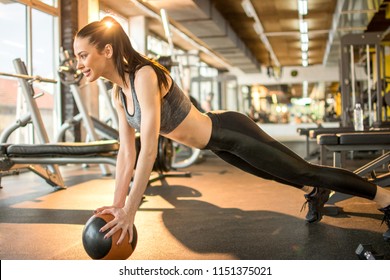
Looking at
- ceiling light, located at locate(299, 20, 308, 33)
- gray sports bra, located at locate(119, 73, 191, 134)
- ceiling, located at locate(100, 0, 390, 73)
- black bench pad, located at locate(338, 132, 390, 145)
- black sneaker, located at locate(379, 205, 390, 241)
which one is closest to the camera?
gray sports bra, located at locate(119, 73, 191, 134)

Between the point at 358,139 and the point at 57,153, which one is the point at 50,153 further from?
the point at 358,139

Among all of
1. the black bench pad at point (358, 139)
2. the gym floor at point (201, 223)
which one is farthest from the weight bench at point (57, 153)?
the black bench pad at point (358, 139)

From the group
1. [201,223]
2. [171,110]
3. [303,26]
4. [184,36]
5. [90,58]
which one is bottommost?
[201,223]

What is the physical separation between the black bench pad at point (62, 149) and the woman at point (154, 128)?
1.75 metres

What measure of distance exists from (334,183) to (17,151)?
2556mm

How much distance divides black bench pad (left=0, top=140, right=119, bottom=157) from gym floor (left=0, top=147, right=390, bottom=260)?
0.34m

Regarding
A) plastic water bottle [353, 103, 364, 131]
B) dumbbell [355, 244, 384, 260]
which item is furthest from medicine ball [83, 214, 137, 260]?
plastic water bottle [353, 103, 364, 131]

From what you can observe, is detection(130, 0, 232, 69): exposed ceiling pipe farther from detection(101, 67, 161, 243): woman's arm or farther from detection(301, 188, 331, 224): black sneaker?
detection(301, 188, 331, 224): black sneaker

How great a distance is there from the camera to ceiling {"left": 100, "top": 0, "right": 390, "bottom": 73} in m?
4.04

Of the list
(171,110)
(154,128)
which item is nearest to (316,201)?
(171,110)

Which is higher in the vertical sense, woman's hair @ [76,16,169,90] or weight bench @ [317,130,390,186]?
woman's hair @ [76,16,169,90]

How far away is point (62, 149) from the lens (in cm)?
344

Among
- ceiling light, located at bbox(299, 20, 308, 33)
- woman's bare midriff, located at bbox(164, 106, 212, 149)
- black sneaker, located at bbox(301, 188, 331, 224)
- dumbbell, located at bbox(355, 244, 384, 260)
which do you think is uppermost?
ceiling light, located at bbox(299, 20, 308, 33)

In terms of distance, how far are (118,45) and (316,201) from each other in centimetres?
129
